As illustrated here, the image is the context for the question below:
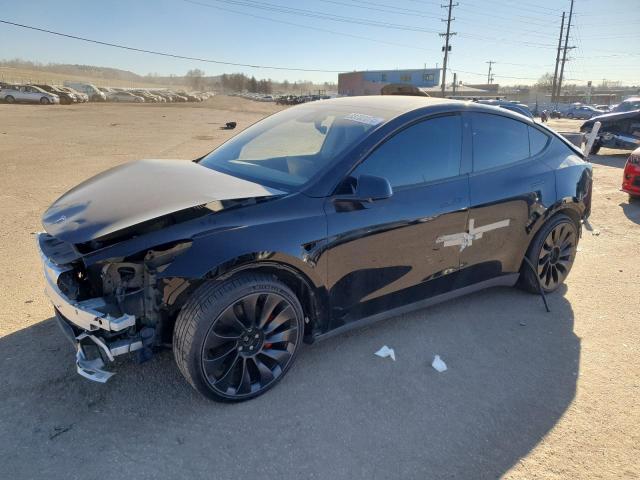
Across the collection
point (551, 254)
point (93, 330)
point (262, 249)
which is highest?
point (262, 249)

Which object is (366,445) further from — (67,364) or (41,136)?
(41,136)

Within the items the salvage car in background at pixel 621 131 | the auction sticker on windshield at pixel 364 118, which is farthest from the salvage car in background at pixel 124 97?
the auction sticker on windshield at pixel 364 118

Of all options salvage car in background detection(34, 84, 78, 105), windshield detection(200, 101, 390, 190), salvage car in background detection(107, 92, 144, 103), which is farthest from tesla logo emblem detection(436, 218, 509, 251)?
salvage car in background detection(107, 92, 144, 103)

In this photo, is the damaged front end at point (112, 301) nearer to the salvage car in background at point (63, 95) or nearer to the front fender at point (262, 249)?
the front fender at point (262, 249)

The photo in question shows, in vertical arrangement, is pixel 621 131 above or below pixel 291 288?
above

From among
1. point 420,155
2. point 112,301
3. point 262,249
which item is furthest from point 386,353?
point 112,301

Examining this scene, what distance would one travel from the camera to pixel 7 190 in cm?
733

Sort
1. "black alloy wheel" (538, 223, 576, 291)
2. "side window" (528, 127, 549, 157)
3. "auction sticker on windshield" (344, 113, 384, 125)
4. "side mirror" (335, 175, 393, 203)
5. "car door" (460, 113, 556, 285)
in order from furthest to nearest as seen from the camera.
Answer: "black alloy wheel" (538, 223, 576, 291) < "side window" (528, 127, 549, 157) < "car door" (460, 113, 556, 285) < "auction sticker on windshield" (344, 113, 384, 125) < "side mirror" (335, 175, 393, 203)

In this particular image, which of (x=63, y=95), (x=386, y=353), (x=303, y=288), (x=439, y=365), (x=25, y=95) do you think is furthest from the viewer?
(x=63, y=95)

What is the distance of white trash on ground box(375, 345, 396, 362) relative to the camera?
125 inches

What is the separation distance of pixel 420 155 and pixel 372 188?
0.71 meters

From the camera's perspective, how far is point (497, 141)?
3.61m

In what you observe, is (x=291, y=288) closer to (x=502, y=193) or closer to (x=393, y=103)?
(x=393, y=103)

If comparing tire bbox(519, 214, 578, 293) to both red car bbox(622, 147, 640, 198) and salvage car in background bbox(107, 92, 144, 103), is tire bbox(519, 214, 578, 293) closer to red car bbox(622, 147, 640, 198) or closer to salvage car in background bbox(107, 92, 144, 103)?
red car bbox(622, 147, 640, 198)
